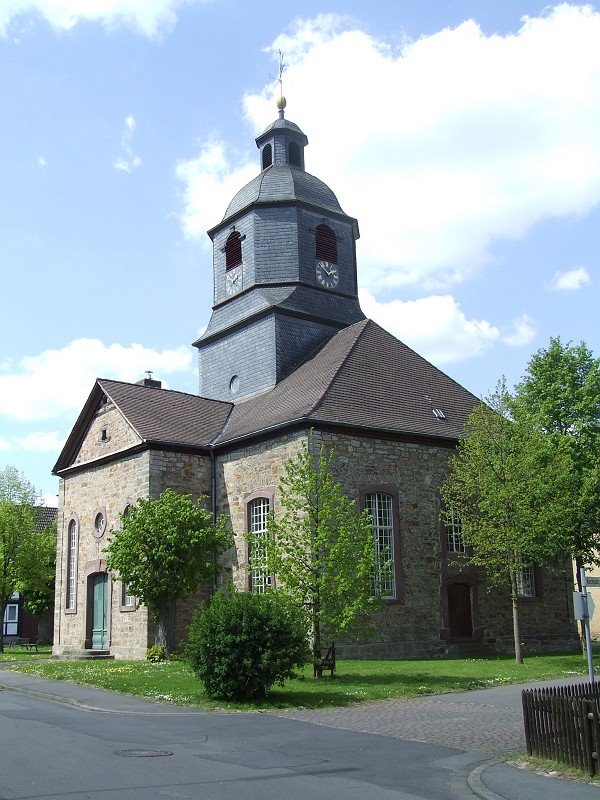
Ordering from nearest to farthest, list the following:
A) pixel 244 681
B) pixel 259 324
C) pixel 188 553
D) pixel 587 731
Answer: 1. pixel 587 731
2. pixel 244 681
3. pixel 188 553
4. pixel 259 324

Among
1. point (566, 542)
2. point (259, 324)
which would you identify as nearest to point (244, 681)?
point (566, 542)

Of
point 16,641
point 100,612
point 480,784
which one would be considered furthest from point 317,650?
point 16,641

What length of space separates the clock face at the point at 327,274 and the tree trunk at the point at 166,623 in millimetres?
13340

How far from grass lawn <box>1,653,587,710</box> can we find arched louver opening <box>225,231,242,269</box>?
15.5m

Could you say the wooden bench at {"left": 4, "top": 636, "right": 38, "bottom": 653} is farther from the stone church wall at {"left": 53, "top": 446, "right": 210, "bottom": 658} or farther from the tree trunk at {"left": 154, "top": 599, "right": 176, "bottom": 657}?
the tree trunk at {"left": 154, "top": 599, "right": 176, "bottom": 657}

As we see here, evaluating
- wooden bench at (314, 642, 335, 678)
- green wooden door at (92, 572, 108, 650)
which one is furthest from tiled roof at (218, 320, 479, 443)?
wooden bench at (314, 642, 335, 678)

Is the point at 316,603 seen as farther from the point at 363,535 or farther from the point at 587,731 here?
the point at 587,731

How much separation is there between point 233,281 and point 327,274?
355 cm

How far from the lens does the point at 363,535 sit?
1861cm

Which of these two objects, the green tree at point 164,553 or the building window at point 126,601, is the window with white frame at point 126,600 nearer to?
the building window at point 126,601

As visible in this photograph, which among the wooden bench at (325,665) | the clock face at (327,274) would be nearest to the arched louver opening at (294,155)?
the clock face at (327,274)

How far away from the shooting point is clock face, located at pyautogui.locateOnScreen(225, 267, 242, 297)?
3225 centimetres

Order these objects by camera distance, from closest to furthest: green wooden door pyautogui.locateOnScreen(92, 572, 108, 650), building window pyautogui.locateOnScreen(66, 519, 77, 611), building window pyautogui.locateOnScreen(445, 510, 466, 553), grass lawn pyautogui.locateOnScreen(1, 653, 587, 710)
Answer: grass lawn pyautogui.locateOnScreen(1, 653, 587, 710) < building window pyautogui.locateOnScreen(445, 510, 466, 553) < green wooden door pyautogui.locateOnScreen(92, 572, 108, 650) < building window pyautogui.locateOnScreen(66, 519, 77, 611)

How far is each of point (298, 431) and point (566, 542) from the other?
25.8 feet
